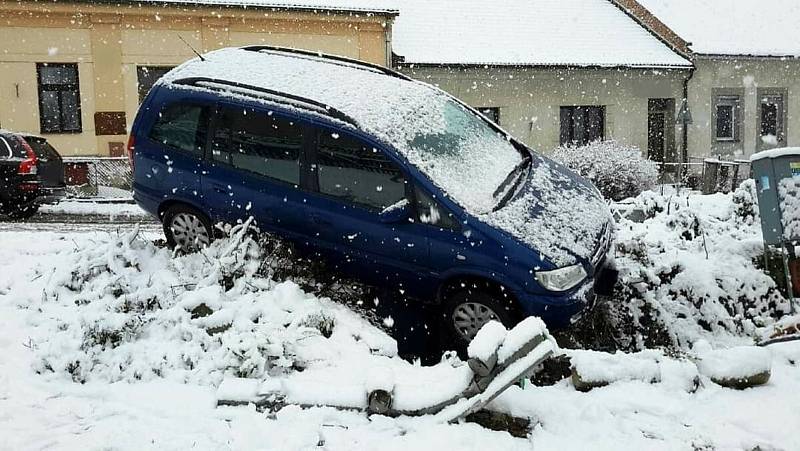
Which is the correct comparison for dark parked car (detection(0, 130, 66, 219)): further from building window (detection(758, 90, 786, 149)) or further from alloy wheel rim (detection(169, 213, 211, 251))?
building window (detection(758, 90, 786, 149))

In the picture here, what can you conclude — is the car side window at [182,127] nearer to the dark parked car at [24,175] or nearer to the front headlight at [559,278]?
the front headlight at [559,278]

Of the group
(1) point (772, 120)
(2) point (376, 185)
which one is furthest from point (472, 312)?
(1) point (772, 120)

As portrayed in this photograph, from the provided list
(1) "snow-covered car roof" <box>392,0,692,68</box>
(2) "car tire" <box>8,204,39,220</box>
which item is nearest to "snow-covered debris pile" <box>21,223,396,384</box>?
(2) "car tire" <box>8,204,39,220</box>

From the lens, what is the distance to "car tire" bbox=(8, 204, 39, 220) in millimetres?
12073

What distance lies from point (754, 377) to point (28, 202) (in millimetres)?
11887

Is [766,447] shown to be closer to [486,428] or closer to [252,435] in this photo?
[486,428]

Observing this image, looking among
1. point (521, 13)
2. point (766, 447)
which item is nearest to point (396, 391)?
point (766, 447)

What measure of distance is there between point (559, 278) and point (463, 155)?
1.58 metres

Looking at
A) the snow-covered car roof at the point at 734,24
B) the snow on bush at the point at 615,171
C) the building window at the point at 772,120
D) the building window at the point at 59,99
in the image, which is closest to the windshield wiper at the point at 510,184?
the snow on bush at the point at 615,171

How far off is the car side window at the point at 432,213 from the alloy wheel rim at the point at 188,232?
2247 mm

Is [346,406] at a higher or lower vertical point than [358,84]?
lower

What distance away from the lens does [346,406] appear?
4012mm

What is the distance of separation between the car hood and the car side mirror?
64 cm

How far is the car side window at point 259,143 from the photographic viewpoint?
6043mm
